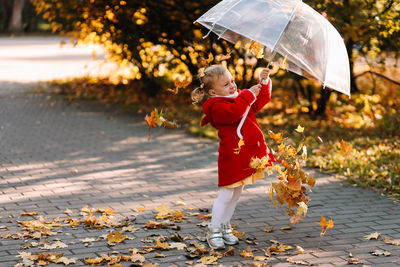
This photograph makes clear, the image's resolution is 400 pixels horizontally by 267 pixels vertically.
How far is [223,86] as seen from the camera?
4.32 m

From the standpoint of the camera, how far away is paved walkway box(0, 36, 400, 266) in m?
4.45

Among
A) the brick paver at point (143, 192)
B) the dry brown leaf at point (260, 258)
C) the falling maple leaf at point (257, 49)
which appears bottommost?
the brick paver at point (143, 192)

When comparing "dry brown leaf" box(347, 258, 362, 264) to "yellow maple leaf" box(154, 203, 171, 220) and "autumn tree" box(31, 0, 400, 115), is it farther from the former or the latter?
"autumn tree" box(31, 0, 400, 115)

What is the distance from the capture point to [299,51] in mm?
Answer: 4203

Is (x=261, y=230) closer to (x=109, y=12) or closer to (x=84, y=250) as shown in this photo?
(x=84, y=250)

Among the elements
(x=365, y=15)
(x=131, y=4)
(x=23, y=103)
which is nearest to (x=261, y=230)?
(x=365, y=15)

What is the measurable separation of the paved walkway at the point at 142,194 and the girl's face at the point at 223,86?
3.95 feet

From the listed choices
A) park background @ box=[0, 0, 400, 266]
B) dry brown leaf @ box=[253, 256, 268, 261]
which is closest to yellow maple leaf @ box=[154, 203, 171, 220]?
park background @ box=[0, 0, 400, 266]

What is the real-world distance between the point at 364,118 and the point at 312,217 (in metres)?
4.98

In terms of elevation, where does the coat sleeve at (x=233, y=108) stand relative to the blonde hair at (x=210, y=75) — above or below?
below

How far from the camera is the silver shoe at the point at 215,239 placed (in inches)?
174

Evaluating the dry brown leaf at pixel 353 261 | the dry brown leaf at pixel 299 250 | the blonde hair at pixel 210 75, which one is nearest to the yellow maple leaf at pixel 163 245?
the dry brown leaf at pixel 299 250

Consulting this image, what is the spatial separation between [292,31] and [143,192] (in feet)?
8.60

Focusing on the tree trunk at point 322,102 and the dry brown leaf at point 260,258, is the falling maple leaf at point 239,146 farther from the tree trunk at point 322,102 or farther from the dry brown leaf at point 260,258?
the tree trunk at point 322,102
